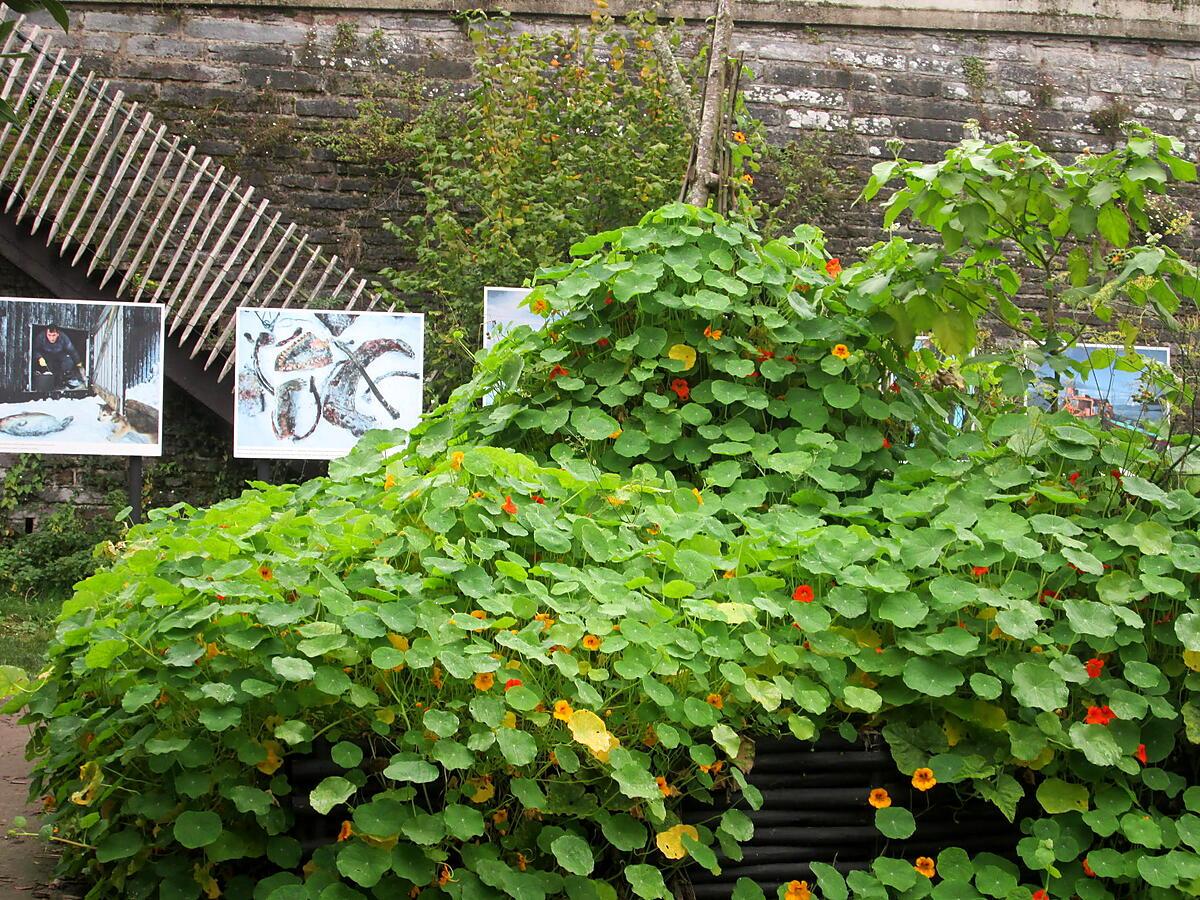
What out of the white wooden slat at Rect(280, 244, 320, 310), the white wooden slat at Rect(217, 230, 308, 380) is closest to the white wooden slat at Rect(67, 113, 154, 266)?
the white wooden slat at Rect(217, 230, 308, 380)

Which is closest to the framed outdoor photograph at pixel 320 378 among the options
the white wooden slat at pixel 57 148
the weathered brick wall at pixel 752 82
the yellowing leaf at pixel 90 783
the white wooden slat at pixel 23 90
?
the weathered brick wall at pixel 752 82

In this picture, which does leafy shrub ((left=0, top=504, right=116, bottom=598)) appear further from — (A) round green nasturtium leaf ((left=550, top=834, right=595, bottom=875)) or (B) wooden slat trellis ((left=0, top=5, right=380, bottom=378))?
(A) round green nasturtium leaf ((left=550, top=834, right=595, bottom=875))

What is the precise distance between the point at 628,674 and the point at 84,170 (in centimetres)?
676

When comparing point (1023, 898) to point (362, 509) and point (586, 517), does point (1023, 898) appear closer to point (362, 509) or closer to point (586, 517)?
point (586, 517)

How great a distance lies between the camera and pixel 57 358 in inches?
278

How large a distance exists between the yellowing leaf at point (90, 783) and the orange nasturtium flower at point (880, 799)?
1.31 meters

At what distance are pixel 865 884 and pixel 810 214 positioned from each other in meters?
7.54

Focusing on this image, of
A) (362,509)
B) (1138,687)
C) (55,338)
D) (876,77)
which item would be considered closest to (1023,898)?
(1138,687)

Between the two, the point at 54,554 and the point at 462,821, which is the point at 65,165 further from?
the point at 462,821

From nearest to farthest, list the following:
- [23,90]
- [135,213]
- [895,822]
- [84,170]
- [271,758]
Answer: [271,758] → [895,822] → [23,90] → [84,170] → [135,213]

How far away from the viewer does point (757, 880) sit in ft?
6.82

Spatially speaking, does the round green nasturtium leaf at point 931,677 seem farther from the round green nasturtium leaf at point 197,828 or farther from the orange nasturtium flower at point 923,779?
the round green nasturtium leaf at point 197,828

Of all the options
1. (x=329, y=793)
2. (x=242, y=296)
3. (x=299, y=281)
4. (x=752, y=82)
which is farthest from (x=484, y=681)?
(x=752, y=82)

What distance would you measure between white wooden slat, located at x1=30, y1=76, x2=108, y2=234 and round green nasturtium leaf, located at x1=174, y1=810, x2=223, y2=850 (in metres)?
6.39
